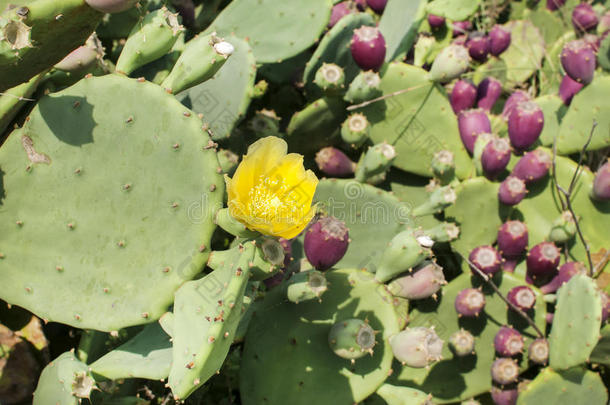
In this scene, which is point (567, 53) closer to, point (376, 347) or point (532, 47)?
point (532, 47)

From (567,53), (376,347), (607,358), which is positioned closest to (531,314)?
(607,358)

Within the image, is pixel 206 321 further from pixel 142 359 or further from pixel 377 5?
pixel 377 5

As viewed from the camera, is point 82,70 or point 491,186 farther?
point 491,186

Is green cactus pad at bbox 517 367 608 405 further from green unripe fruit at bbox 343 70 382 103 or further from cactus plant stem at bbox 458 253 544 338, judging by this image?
green unripe fruit at bbox 343 70 382 103

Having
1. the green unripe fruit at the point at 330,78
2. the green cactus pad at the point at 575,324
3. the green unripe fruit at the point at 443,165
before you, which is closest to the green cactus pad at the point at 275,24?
the green unripe fruit at the point at 330,78

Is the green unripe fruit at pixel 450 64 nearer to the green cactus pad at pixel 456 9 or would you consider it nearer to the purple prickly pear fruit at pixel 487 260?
the green cactus pad at pixel 456 9

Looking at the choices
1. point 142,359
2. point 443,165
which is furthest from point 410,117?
point 142,359

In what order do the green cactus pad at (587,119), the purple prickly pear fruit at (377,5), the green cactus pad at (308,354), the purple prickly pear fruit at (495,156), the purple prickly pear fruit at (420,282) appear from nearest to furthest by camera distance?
the green cactus pad at (308,354) → the purple prickly pear fruit at (420,282) → the purple prickly pear fruit at (495,156) → the green cactus pad at (587,119) → the purple prickly pear fruit at (377,5)
